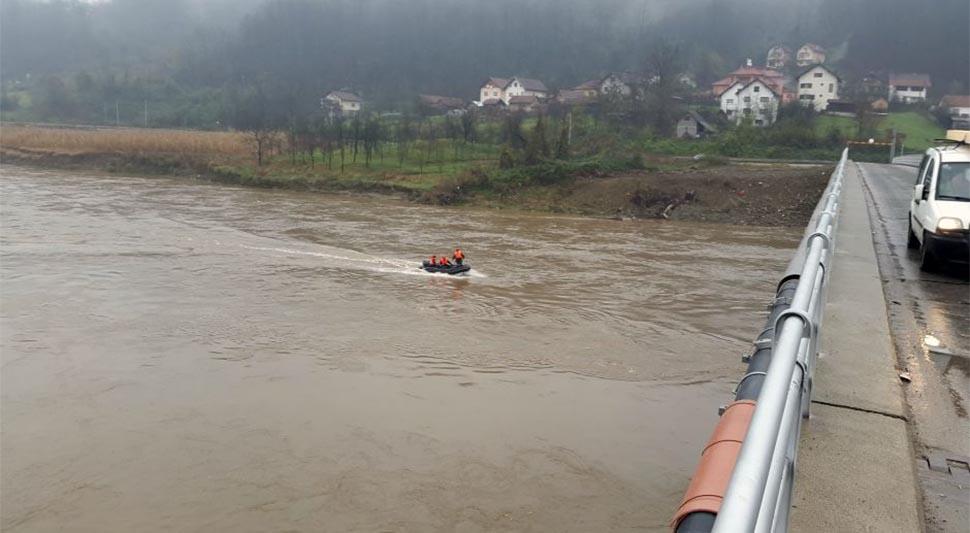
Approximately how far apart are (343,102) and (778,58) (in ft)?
253

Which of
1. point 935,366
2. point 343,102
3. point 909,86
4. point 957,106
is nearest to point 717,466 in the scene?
point 935,366

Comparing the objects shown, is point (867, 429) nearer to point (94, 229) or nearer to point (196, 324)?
point (196, 324)

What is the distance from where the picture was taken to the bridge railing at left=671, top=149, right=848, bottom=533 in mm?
1660

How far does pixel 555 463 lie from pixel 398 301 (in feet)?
26.2

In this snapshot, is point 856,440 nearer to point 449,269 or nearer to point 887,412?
point 887,412

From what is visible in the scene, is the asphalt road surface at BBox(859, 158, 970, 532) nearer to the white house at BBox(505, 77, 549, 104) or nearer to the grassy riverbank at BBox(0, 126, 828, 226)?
the grassy riverbank at BBox(0, 126, 828, 226)

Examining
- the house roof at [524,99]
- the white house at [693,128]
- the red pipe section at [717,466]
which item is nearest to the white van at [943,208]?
the red pipe section at [717,466]

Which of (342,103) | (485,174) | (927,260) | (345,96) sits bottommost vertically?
(485,174)

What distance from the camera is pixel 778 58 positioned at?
4759 inches

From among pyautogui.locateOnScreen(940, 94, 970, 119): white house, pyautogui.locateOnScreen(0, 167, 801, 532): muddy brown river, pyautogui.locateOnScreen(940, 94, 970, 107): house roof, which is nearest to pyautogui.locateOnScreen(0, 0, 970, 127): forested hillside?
pyautogui.locateOnScreen(940, 94, 970, 107): house roof

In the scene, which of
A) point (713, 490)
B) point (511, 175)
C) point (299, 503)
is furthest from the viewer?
point (511, 175)

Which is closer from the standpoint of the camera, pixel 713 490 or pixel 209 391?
pixel 713 490

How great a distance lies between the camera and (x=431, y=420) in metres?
9.01

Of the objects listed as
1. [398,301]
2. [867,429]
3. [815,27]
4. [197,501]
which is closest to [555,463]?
[197,501]
